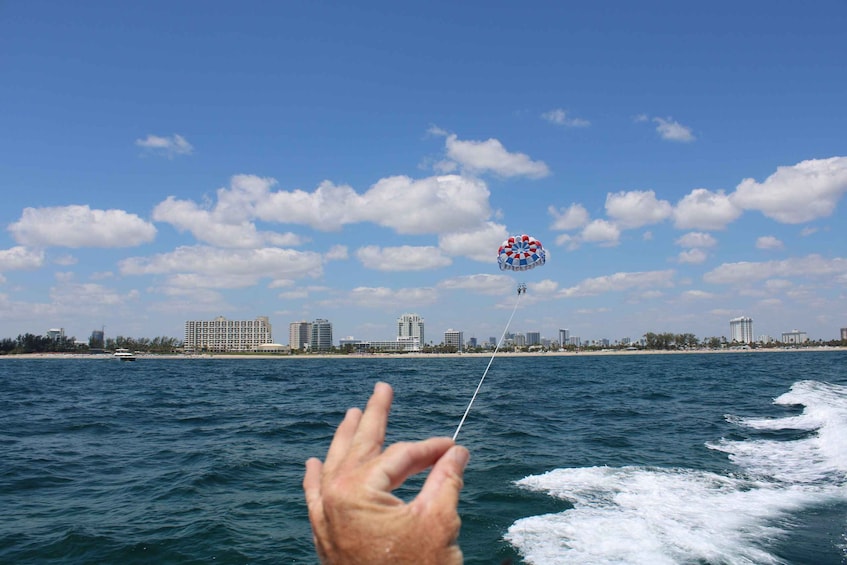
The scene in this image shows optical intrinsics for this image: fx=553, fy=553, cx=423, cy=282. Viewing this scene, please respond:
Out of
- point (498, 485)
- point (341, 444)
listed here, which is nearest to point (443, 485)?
point (341, 444)

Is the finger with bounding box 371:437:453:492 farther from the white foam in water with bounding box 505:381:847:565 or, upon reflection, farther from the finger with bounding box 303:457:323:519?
the white foam in water with bounding box 505:381:847:565

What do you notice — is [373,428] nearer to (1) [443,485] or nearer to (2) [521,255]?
(1) [443,485]

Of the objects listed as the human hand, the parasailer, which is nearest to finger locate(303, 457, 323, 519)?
the human hand

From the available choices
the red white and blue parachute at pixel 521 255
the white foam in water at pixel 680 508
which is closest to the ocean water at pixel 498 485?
the white foam in water at pixel 680 508

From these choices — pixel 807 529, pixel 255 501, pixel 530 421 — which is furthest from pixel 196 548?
pixel 530 421

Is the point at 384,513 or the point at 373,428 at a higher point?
the point at 373,428

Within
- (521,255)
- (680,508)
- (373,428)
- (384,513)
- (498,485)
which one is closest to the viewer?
(384,513)
